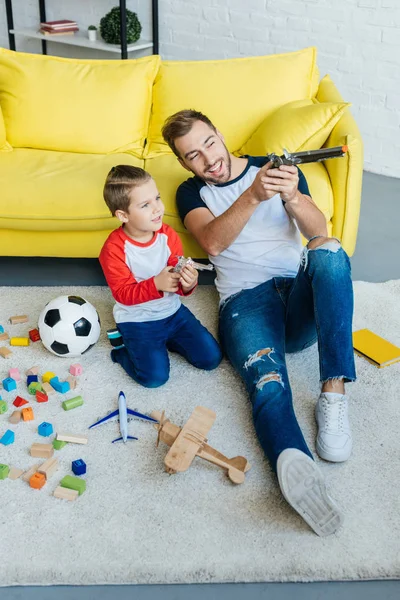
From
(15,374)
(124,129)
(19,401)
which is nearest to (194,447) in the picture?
(19,401)

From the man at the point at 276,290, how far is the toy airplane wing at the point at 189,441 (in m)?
0.14

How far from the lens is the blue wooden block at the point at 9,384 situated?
1.97 meters

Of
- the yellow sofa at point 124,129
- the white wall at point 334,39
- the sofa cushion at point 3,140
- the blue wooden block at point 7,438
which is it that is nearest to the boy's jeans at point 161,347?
the blue wooden block at point 7,438

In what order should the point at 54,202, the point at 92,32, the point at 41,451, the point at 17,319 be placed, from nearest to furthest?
the point at 41,451 → the point at 17,319 → the point at 54,202 → the point at 92,32

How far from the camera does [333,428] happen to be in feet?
5.61

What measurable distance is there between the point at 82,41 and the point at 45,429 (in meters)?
3.42

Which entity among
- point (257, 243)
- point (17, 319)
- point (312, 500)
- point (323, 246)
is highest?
point (323, 246)

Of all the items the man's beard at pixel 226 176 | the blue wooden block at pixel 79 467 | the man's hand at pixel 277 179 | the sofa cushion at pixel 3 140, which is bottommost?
the blue wooden block at pixel 79 467

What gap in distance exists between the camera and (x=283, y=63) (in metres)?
2.81

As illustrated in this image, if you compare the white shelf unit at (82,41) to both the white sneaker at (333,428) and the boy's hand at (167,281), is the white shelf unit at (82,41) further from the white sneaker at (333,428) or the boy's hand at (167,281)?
the white sneaker at (333,428)

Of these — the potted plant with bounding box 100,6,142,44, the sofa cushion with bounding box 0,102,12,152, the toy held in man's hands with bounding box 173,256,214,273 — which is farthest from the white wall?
the toy held in man's hands with bounding box 173,256,214,273

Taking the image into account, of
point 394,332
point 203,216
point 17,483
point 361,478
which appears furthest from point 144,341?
point 394,332

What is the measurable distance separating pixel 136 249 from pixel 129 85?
3.82 ft

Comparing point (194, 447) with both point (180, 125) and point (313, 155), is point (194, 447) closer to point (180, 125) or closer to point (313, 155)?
point (313, 155)
